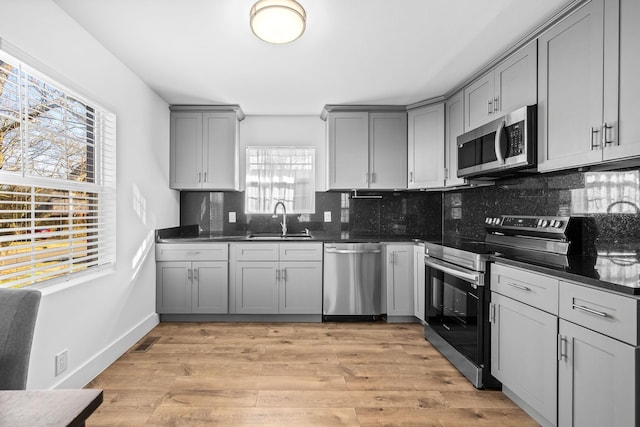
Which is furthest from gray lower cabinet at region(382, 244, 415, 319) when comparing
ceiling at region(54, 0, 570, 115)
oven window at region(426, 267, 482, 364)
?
ceiling at region(54, 0, 570, 115)

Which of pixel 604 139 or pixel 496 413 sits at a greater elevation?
pixel 604 139

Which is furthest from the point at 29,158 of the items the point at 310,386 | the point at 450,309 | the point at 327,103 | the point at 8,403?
the point at 450,309

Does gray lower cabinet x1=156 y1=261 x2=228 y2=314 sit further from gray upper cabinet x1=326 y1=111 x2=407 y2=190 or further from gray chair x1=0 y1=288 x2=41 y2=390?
gray chair x1=0 y1=288 x2=41 y2=390

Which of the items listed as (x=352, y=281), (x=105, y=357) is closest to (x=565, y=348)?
(x=352, y=281)

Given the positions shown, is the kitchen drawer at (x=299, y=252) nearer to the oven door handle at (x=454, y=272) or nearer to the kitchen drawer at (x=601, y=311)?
the oven door handle at (x=454, y=272)

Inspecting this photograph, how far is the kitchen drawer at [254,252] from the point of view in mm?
3637

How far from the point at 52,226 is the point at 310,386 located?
1924 mm

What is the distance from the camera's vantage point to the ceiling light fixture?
190 cm

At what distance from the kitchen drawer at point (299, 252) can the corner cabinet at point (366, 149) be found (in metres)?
0.77

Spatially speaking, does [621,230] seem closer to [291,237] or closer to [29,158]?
[291,237]

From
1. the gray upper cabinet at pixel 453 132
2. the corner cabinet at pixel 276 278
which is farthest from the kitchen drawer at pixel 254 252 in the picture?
→ the gray upper cabinet at pixel 453 132

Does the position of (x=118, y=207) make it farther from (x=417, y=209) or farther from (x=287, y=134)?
(x=417, y=209)

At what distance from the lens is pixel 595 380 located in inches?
59.1

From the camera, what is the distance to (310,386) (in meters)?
2.33
